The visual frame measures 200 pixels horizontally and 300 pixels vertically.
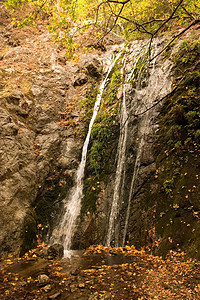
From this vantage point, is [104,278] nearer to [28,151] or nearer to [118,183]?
[118,183]

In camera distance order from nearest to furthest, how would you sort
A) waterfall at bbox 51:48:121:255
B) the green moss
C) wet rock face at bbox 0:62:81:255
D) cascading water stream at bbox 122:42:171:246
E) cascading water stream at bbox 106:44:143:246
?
wet rock face at bbox 0:62:81:255 → cascading water stream at bbox 106:44:143:246 → waterfall at bbox 51:48:121:255 → cascading water stream at bbox 122:42:171:246 → the green moss

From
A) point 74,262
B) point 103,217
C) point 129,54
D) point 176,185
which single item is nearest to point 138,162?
point 176,185

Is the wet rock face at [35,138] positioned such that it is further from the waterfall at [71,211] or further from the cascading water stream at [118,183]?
the cascading water stream at [118,183]

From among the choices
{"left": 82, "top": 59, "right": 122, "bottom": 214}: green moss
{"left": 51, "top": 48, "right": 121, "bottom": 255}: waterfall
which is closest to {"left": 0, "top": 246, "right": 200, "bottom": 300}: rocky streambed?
{"left": 51, "top": 48, "right": 121, "bottom": 255}: waterfall

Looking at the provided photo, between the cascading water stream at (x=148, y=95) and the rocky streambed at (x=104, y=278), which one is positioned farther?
the cascading water stream at (x=148, y=95)

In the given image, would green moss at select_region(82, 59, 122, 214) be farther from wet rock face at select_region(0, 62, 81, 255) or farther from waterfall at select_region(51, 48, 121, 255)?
wet rock face at select_region(0, 62, 81, 255)

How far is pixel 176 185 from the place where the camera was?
5047 mm

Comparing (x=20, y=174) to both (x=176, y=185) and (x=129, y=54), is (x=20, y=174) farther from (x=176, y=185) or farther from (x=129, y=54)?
(x=129, y=54)

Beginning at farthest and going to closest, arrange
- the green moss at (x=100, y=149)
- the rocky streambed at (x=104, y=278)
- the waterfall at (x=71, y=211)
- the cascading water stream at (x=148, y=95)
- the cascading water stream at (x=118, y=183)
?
the green moss at (x=100, y=149) → the cascading water stream at (x=148, y=95) → the waterfall at (x=71, y=211) → the cascading water stream at (x=118, y=183) → the rocky streambed at (x=104, y=278)

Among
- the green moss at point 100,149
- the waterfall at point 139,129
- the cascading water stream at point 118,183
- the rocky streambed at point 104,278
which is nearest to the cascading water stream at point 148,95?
the waterfall at point 139,129

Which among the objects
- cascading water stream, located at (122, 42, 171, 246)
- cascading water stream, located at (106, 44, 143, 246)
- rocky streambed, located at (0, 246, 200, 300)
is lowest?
rocky streambed, located at (0, 246, 200, 300)

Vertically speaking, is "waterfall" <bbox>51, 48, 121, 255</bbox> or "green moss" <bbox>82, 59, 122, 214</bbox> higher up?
"green moss" <bbox>82, 59, 122, 214</bbox>

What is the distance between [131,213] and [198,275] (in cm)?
274

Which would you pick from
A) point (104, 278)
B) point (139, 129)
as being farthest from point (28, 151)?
point (104, 278)
